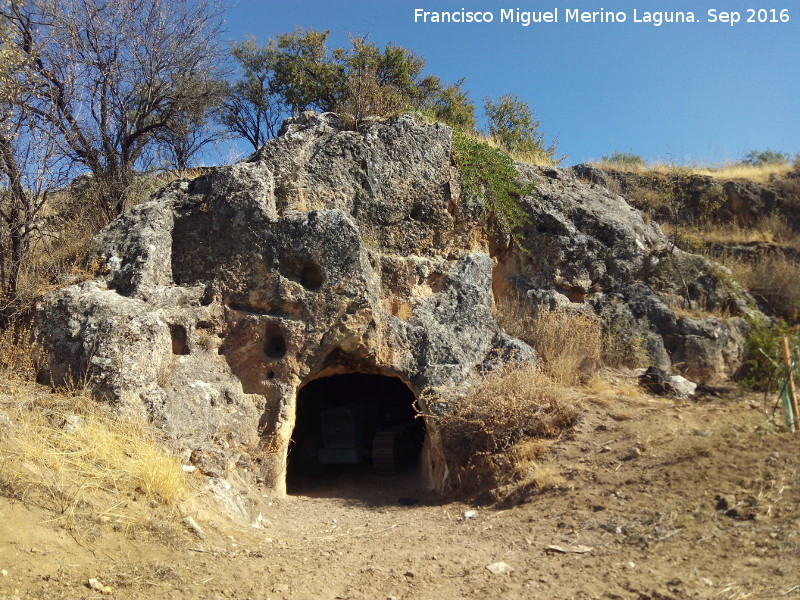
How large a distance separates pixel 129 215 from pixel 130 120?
329 centimetres

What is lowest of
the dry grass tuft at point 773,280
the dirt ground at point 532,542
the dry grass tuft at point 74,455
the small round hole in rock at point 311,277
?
the dirt ground at point 532,542

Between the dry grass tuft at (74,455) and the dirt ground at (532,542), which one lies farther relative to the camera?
the dry grass tuft at (74,455)

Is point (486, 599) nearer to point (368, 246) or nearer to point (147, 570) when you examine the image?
point (147, 570)

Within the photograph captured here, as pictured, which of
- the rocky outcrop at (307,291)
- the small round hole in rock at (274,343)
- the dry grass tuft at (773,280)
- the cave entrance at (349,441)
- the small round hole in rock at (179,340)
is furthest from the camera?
the dry grass tuft at (773,280)

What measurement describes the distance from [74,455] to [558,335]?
217 inches

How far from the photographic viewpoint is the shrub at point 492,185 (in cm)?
914

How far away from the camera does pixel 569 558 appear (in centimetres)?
459

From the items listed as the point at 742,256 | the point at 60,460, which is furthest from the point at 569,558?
the point at 742,256

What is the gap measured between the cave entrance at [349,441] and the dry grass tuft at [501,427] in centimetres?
112

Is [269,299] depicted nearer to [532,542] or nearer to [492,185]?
[492,185]

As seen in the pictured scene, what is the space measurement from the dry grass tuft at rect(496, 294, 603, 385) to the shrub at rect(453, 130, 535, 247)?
103 centimetres

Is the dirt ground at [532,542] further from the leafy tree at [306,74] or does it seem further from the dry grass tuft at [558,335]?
the leafy tree at [306,74]

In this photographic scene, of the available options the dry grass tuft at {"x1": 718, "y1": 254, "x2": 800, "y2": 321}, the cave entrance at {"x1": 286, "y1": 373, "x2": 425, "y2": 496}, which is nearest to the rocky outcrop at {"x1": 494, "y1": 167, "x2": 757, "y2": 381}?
→ the dry grass tuft at {"x1": 718, "y1": 254, "x2": 800, "y2": 321}

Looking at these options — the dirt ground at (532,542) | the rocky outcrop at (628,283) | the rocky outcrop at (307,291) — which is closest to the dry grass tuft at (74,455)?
the dirt ground at (532,542)
